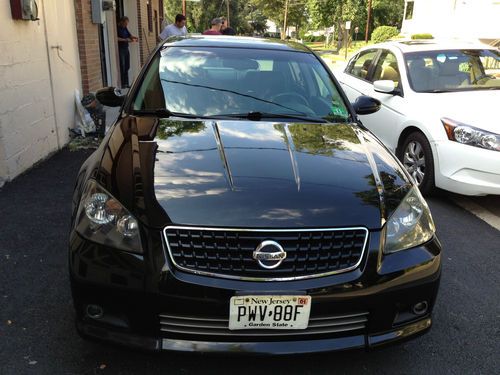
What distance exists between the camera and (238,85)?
360cm

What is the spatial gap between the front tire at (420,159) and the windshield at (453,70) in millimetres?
663

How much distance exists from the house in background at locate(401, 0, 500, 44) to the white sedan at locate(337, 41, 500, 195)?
A: 17528 millimetres

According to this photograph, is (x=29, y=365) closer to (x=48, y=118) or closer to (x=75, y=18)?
(x=48, y=118)

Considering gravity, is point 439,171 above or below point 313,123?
below

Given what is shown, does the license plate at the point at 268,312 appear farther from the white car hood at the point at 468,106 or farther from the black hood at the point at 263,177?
the white car hood at the point at 468,106

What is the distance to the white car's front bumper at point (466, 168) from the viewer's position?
177 inches

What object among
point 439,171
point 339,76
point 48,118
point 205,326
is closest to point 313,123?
point 205,326

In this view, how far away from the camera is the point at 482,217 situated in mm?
4801

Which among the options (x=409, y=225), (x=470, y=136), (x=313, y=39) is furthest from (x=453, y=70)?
(x=313, y=39)

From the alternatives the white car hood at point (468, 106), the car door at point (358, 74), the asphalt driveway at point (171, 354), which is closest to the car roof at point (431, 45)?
the car door at point (358, 74)

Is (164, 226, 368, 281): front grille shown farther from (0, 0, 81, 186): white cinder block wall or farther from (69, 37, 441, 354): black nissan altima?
(0, 0, 81, 186): white cinder block wall

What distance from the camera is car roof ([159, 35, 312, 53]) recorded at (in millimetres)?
3940

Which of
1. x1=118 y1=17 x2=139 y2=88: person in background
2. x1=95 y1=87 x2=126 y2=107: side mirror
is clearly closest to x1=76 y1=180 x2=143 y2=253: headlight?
x1=95 y1=87 x2=126 y2=107: side mirror

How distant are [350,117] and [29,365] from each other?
8.16 ft
